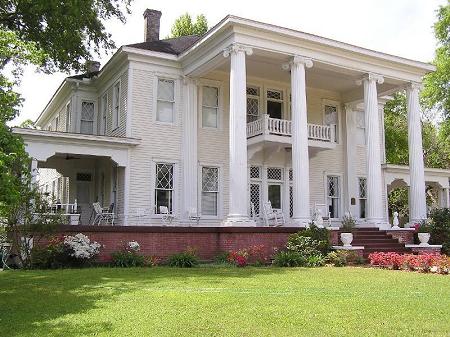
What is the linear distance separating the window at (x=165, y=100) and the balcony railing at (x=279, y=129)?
3331mm

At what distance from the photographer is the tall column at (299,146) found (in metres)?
18.0

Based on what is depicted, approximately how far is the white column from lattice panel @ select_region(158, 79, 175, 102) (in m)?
0.58

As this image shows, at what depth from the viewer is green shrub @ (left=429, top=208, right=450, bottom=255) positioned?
62.8 ft

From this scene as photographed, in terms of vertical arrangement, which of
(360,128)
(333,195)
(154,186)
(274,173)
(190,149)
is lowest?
(333,195)

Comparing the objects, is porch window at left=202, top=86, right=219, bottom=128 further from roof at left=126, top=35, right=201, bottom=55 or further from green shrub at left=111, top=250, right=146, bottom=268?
green shrub at left=111, top=250, right=146, bottom=268

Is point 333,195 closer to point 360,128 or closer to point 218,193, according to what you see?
point 360,128

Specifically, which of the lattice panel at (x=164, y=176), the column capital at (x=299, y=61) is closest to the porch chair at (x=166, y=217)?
the lattice panel at (x=164, y=176)

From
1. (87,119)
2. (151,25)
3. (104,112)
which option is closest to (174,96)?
(104,112)

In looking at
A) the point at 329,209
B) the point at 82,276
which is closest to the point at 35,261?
the point at 82,276

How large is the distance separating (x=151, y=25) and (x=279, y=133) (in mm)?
9377

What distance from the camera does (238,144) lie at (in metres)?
17.3

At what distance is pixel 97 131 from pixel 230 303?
58.1ft

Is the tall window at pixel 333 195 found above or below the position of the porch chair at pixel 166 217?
above

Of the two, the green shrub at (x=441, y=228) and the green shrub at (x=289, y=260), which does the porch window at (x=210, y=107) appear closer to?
the green shrub at (x=289, y=260)
